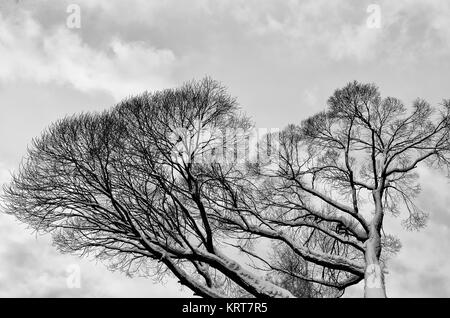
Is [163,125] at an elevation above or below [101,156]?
above

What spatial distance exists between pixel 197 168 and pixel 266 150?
457 cm

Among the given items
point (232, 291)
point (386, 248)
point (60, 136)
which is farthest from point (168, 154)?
point (386, 248)

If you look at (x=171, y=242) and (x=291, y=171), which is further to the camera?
(x=291, y=171)

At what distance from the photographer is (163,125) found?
32.9ft

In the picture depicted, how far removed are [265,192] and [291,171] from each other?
110cm

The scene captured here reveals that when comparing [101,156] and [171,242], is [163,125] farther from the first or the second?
[171,242]

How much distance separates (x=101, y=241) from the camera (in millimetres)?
10102

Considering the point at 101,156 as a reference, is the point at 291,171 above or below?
above

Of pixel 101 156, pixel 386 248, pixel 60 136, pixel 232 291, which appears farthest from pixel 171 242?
pixel 386 248

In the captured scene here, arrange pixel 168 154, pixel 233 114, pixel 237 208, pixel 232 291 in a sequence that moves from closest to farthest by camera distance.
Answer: pixel 168 154 → pixel 233 114 → pixel 237 208 → pixel 232 291

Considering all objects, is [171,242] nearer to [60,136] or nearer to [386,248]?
[60,136]
